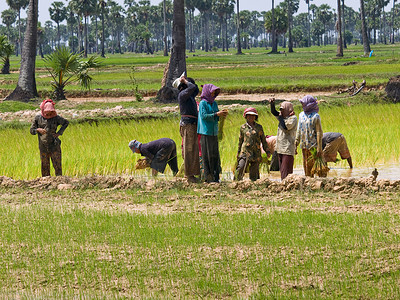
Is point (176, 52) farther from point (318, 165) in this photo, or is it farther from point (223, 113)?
point (223, 113)

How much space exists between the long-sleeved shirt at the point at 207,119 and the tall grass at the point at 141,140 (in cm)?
212

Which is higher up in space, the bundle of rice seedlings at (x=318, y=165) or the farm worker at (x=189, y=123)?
the farm worker at (x=189, y=123)

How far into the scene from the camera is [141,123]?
17719 millimetres

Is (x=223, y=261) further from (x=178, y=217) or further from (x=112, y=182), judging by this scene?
(x=112, y=182)

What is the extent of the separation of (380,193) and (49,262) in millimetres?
4259

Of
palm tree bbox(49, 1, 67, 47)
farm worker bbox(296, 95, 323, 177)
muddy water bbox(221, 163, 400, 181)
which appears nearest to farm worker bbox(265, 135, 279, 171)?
muddy water bbox(221, 163, 400, 181)

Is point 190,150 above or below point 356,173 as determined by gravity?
above

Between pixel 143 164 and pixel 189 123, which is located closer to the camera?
pixel 189 123

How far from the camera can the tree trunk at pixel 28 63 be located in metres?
24.8

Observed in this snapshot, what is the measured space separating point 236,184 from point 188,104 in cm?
128

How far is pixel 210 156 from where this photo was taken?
9.87 meters

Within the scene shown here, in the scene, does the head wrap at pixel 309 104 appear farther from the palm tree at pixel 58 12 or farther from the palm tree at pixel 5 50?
the palm tree at pixel 58 12

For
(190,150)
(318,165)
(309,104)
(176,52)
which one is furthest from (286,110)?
(176,52)

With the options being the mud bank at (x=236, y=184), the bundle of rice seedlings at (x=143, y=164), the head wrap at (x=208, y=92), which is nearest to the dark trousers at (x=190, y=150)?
the mud bank at (x=236, y=184)
